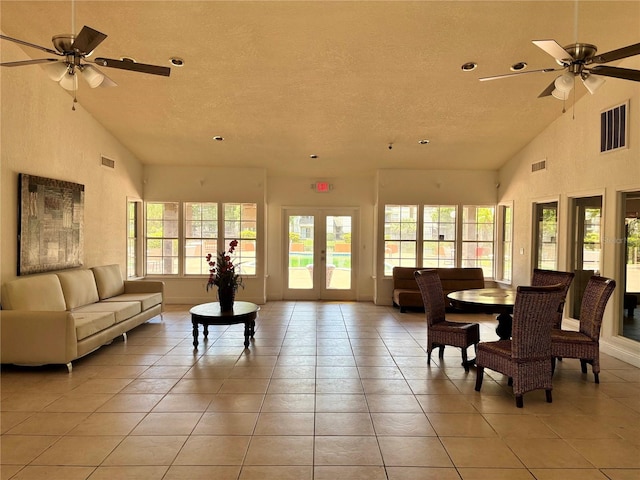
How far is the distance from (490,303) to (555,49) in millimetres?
2289

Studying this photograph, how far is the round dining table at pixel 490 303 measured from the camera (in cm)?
399

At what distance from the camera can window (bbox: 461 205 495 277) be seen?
834cm

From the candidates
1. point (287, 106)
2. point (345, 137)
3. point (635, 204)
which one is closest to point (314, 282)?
point (345, 137)

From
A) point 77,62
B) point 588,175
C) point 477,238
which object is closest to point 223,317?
point 77,62

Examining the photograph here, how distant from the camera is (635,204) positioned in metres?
4.73

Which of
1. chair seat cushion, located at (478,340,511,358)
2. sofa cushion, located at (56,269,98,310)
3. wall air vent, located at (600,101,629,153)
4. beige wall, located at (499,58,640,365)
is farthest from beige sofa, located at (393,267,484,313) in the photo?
sofa cushion, located at (56,269,98,310)

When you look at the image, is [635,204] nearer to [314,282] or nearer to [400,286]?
[400,286]

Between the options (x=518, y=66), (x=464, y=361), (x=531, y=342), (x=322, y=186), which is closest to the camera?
(x=531, y=342)

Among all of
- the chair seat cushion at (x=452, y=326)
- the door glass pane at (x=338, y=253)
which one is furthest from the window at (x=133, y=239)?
the chair seat cushion at (x=452, y=326)

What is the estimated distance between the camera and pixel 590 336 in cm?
400

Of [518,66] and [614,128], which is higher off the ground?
[518,66]

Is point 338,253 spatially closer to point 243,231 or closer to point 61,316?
point 243,231

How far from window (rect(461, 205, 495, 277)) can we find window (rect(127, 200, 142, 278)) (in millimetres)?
6585

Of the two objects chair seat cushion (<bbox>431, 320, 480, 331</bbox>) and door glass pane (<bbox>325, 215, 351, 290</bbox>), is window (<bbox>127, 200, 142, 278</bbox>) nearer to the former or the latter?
door glass pane (<bbox>325, 215, 351, 290</bbox>)
